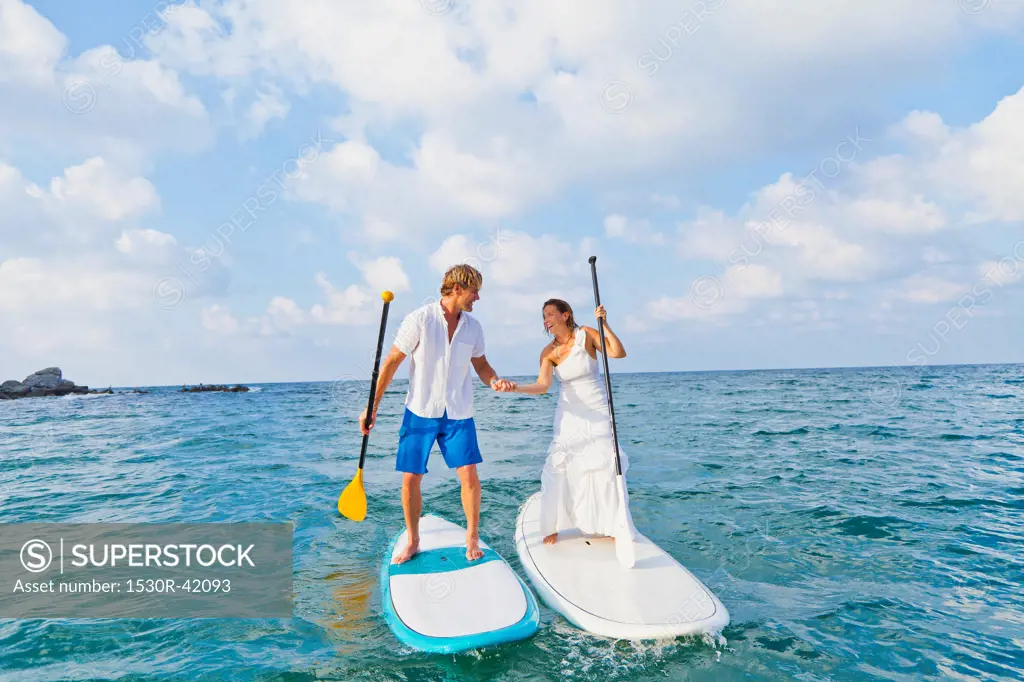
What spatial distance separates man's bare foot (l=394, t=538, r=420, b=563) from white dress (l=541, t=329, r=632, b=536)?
1300 mm

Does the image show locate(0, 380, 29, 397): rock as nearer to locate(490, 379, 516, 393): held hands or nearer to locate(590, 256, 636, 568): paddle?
locate(490, 379, 516, 393): held hands

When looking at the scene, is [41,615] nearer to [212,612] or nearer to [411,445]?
[212,612]

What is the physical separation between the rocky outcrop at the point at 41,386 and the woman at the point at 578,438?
73.5m

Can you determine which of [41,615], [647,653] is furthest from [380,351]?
[41,615]

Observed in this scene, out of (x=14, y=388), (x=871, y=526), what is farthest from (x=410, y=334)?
(x=14, y=388)

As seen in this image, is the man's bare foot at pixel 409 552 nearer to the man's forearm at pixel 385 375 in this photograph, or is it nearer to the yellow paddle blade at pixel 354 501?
the yellow paddle blade at pixel 354 501

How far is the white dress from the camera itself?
5.61 meters

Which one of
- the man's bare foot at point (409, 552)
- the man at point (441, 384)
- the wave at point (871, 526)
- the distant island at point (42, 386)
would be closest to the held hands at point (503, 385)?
the man at point (441, 384)

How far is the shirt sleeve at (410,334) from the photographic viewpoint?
189 inches

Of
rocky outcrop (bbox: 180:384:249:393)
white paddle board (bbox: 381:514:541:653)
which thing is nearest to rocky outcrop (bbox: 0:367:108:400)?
rocky outcrop (bbox: 180:384:249:393)

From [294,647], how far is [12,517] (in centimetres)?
722

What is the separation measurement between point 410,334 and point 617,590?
2.76 metres

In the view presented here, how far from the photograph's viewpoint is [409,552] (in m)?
5.20

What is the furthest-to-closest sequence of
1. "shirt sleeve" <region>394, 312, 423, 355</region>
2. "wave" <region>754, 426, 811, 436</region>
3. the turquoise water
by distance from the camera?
"wave" <region>754, 426, 811, 436</region>, "shirt sleeve" <region>394, 312, 423, 355</region>, the turquoise water
